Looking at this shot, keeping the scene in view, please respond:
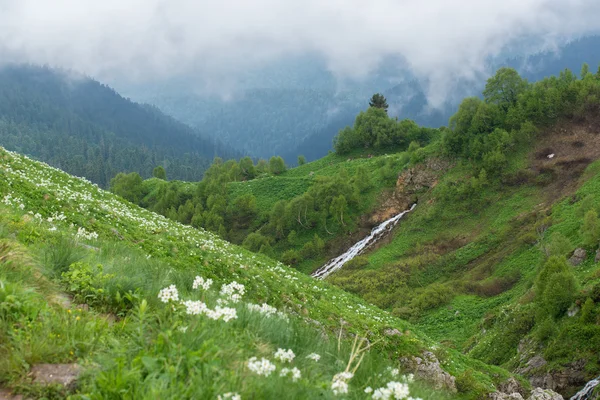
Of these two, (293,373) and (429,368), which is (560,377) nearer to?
(429,368)

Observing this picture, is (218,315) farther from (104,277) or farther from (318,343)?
(104,277)

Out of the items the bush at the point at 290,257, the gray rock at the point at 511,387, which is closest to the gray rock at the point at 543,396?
the gray rock at the point at 511,387

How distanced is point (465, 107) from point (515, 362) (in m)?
59.9

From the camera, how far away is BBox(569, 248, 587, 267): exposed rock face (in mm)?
39656

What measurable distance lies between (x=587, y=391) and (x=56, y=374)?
24058mm

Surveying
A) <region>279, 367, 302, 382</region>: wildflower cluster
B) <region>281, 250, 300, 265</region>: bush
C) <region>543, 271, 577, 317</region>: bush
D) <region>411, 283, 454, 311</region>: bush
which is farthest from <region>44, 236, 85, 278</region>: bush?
<region>281, 250, 300, 265</region>: bush

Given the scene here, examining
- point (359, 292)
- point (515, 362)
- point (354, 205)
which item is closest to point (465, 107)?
point (354, 205)

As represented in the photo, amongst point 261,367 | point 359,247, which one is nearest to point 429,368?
point 261,367

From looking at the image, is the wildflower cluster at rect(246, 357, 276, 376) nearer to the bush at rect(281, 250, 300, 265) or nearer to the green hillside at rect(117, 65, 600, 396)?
the green hillside at rect(117, 65, 600, 396)

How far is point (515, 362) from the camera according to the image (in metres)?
28.1

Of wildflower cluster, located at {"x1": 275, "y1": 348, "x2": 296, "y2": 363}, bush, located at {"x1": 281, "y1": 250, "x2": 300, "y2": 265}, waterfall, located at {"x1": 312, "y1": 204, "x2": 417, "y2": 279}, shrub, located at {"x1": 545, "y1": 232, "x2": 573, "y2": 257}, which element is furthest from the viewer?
bush, located at {"x1": 281, "y1": 250, "x2": 300, "y2": 265}

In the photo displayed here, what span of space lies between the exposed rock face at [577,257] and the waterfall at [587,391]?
2169 cm

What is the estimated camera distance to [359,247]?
252 feet

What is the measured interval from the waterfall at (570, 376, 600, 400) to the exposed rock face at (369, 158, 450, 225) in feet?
198
